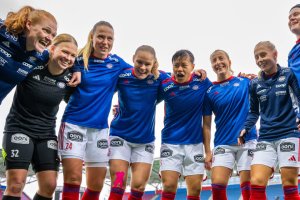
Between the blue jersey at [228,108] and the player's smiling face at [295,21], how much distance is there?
3.85 ft

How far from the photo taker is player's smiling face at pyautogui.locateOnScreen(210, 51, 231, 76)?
4886mm

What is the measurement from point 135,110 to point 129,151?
1.72 ft

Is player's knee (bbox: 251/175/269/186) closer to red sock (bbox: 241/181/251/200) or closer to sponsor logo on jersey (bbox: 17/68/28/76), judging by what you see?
red sock (bbox: 241/181/251/200)

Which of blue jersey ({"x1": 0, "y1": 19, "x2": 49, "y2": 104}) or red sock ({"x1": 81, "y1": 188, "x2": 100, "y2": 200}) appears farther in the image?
red sock ({"x1": 81, "y1": 188, "x2": 100, "y2": 200})

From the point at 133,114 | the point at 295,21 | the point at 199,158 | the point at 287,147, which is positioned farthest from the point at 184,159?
the point at 295,21

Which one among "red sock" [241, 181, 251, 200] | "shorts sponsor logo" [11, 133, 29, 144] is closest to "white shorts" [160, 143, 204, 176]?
"red sock" [241, 181, 251, 200]

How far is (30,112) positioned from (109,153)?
1223 millimetres

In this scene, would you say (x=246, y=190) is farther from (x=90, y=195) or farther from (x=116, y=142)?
(x=90, y=195)

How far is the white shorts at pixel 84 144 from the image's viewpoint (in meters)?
3.64

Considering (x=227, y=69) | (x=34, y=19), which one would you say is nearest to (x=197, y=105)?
(x=227, y=69)

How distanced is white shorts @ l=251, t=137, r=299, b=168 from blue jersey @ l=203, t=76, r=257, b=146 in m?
0.59

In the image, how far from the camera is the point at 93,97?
3941 mm

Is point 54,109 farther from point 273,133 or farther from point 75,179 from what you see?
point 273,133

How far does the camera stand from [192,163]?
446 cm
